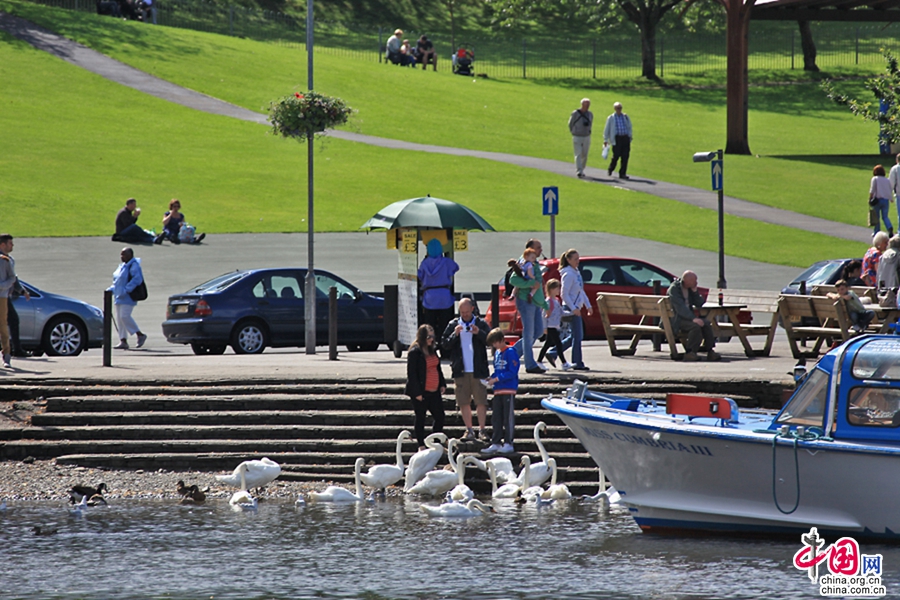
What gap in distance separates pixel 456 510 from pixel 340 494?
1.42 metres

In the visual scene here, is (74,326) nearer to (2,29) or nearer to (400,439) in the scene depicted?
(400,439)

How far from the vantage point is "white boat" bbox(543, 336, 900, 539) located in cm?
1128

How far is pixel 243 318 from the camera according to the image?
21.4m

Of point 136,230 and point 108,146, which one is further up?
point 108,146

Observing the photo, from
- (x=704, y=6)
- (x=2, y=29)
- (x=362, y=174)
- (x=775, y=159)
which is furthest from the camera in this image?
(x=704, y=6)

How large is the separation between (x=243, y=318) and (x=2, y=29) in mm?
36427

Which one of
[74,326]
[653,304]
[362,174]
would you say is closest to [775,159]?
[362,174]

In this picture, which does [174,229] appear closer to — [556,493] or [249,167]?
[249,167]

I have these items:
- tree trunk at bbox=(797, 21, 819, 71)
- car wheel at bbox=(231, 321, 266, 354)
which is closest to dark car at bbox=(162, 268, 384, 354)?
car wheel at bbox=(231, 321, 266, 354)

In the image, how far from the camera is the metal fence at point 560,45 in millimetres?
66250

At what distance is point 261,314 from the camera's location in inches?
850

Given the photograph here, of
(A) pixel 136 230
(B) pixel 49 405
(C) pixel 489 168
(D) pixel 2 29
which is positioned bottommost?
(B) pixel 49 405

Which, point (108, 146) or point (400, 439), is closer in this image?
point (400, 439)

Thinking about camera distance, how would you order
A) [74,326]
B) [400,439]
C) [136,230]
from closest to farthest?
[400,439]
[74,326]
[136,230]
